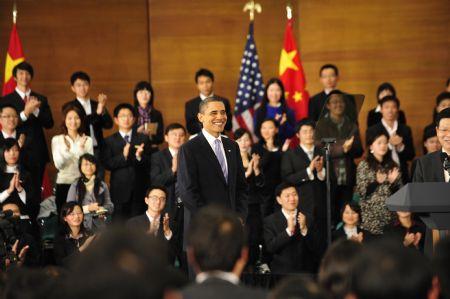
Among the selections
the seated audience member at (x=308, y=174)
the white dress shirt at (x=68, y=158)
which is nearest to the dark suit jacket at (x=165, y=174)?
the white dress shirt at (x=68, y=158)

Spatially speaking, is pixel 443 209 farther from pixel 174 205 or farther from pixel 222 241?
pixel 174 205

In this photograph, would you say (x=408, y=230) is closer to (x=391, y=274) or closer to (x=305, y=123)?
(x=305, y=123)

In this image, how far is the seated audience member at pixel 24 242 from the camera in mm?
7074

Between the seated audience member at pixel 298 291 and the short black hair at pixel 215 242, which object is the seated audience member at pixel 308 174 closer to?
the short black hair at pixel 215 242

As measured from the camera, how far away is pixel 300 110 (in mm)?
9773

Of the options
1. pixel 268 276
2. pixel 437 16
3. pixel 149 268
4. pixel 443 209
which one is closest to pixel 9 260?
pixel 268 276

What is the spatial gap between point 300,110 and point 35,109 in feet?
9.34

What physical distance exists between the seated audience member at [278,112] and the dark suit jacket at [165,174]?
3.71 ft

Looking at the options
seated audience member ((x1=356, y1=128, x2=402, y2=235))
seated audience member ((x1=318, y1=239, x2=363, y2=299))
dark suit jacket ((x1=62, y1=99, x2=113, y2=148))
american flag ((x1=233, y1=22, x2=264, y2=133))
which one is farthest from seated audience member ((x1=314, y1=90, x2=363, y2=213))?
seated audience member ((x1=318, y1=239, x2=363, y2=299))

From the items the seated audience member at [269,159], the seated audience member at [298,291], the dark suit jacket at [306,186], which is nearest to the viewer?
the seated audience member at [298,291]

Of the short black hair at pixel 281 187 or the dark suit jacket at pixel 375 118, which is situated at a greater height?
the dark suit jacket at pixel 375 118

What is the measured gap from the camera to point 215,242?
2920mm

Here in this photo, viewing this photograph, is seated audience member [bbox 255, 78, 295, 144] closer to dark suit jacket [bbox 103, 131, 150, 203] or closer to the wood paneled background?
dark suit jacket [bbox 103, 131, 150, 203]

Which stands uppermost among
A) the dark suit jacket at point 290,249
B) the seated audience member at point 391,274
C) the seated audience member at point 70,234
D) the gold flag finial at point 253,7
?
the gold flag finial at point 253,7
